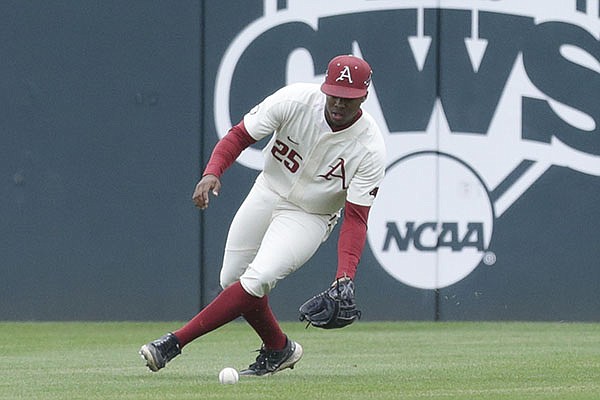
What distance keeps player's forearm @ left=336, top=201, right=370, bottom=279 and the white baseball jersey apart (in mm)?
49

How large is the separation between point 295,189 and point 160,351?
1073 millimetres

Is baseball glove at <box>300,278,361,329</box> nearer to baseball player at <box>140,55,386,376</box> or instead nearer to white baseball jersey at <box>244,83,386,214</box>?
baseball player at <box>140,55,386,376</box>

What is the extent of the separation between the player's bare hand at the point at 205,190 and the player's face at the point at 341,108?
0.67 m

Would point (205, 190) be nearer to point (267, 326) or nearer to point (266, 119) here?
point (266, 119)

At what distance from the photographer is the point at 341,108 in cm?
693

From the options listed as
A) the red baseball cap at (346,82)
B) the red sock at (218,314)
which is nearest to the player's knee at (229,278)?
the red sock at (218,314)

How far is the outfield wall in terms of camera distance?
1167 centimetres

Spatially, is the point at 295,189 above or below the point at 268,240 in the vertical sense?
above

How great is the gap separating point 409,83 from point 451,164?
0.76 meters

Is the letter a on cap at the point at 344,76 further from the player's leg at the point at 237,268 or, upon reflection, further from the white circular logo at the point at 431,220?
the white circular logo at the point at 431,220

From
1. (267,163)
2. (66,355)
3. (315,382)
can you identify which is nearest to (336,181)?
(267,163)

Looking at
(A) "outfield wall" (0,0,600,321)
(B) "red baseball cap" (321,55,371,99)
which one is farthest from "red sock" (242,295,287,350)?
(A) "outfield wall" (0,0,600,321)

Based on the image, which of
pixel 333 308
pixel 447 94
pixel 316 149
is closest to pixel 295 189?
pixel 316 149

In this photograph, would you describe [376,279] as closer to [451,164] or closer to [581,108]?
[451,164]
